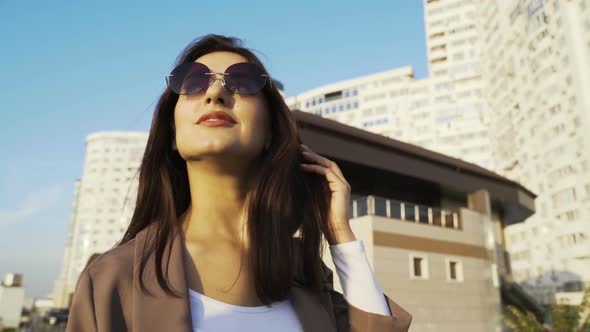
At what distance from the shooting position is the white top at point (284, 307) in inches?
53.7

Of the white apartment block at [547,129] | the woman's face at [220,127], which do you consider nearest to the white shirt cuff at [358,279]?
the woman's face at [220,127]

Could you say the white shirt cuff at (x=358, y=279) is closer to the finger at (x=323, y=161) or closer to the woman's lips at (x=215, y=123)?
the finger at (x=323, y=161)

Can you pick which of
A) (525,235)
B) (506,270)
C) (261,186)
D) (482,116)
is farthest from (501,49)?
(261,186)

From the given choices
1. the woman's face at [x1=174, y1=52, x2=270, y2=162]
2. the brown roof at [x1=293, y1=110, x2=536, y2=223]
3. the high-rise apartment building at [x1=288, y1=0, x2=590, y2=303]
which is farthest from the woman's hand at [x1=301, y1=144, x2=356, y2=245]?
the high-rise apartment building at [x1=288, y1=0, x2=590, y2=303]

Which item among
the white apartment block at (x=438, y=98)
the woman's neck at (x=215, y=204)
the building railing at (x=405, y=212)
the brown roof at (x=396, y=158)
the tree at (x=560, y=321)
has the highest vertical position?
the white apartment block at (x=438, y=98)

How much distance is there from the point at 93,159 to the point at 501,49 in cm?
10218

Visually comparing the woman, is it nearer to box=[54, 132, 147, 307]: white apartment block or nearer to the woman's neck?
the woman's neck

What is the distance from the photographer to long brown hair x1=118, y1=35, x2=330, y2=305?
1.56 metres

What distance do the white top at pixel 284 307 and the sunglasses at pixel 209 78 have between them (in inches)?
30.9

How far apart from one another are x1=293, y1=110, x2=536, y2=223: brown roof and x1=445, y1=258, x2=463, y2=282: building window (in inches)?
118

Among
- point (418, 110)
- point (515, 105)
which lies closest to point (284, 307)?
point (515, 105)

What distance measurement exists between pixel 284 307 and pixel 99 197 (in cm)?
11648

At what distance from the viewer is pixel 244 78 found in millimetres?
1688

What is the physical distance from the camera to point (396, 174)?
599 inches
